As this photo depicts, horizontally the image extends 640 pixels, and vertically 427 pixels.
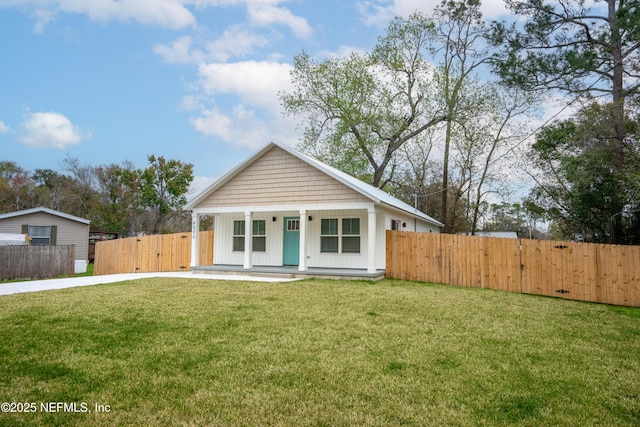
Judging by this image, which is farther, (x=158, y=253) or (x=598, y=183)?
(x=158, y=253)

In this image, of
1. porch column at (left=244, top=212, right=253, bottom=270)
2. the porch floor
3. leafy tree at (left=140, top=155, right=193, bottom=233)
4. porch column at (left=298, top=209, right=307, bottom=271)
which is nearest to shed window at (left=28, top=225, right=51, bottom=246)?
leafy tree at (left=140, top=155, right=193, bottom=233)

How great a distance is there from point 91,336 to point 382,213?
1007 centimetres

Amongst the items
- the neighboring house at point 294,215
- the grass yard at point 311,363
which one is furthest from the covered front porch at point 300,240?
the grass yard at point 311,363

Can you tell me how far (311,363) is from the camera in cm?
443

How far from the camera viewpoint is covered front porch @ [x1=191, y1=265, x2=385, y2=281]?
12.5 m

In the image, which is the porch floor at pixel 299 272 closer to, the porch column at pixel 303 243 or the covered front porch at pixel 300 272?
the covered front porch at pixel 300 272

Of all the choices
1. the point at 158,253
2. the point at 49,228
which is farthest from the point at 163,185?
the point at 158,253

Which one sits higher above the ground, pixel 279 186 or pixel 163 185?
pixel 163 185

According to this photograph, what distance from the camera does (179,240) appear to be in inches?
659

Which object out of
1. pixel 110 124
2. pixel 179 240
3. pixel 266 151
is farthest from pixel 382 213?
pixel 110 124

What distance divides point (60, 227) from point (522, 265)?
77.7ft

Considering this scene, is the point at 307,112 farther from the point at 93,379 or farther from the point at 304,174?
the point at 93,379

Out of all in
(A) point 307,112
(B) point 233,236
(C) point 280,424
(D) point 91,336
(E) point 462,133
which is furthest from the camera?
(A) point 307,112

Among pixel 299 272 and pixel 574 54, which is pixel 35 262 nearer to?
pixel 299 272
